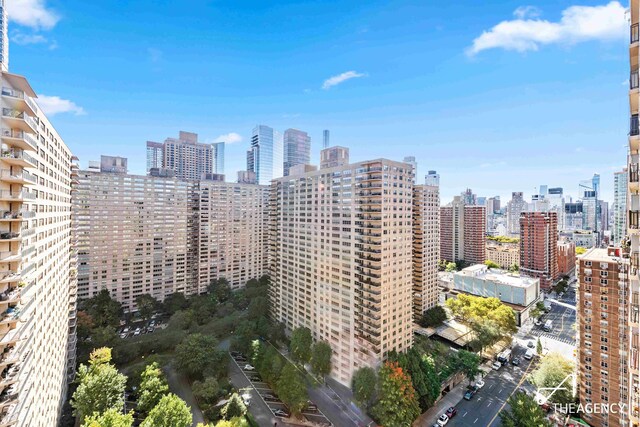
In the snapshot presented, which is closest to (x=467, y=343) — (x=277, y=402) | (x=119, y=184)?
(x=277, y=402)

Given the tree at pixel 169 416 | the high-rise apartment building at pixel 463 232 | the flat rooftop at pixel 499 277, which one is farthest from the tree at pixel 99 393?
the high-rise apartment building at pixel 463 232

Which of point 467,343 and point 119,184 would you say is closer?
point 467,343

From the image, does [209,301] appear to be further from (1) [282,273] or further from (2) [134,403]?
(2) [134,403]

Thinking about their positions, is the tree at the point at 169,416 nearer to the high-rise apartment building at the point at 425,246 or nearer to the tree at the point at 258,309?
the tree at the point at 258,309

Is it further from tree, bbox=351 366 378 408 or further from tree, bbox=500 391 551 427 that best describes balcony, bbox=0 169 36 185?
tree, bbox=500 391 551 427

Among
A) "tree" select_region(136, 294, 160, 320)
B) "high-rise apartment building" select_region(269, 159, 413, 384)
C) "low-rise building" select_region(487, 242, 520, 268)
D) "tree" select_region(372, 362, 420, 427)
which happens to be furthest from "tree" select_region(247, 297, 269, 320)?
"low-rise building" select_region(487, 242, 520, 268)

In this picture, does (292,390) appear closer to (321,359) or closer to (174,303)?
(321,359)
